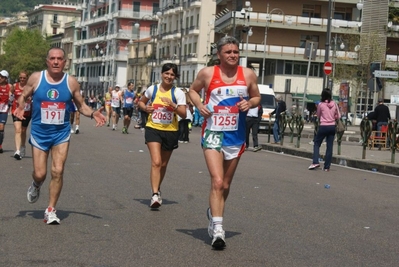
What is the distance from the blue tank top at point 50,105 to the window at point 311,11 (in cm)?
7223

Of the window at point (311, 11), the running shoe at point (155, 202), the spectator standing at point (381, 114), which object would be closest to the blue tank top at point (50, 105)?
the running shoe at point (155, 202)

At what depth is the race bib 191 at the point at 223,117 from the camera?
9148 millimetres

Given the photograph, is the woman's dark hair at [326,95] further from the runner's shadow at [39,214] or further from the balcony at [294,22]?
the balcony at [294,22]

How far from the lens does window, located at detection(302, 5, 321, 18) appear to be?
8119 centimetres

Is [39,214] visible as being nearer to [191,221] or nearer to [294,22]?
[191,221]

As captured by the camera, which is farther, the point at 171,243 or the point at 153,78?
the point at 153,78

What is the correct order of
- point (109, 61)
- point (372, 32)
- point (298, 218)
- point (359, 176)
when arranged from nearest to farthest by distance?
point (298, 218)
point (359, 176)
point (372, 32)
point (109, 61)

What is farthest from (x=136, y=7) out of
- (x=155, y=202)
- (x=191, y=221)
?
(x=191, y=221)

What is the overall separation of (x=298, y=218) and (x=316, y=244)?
2.08 metres

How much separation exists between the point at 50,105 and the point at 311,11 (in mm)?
72763

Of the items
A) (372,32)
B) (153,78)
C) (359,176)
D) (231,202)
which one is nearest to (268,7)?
(372,32)

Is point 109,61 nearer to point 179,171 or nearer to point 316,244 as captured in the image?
point 179,171

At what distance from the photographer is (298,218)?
37.2ft

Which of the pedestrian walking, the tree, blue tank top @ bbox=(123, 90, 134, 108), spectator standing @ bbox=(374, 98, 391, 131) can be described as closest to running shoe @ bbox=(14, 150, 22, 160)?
the pedestrian walking
